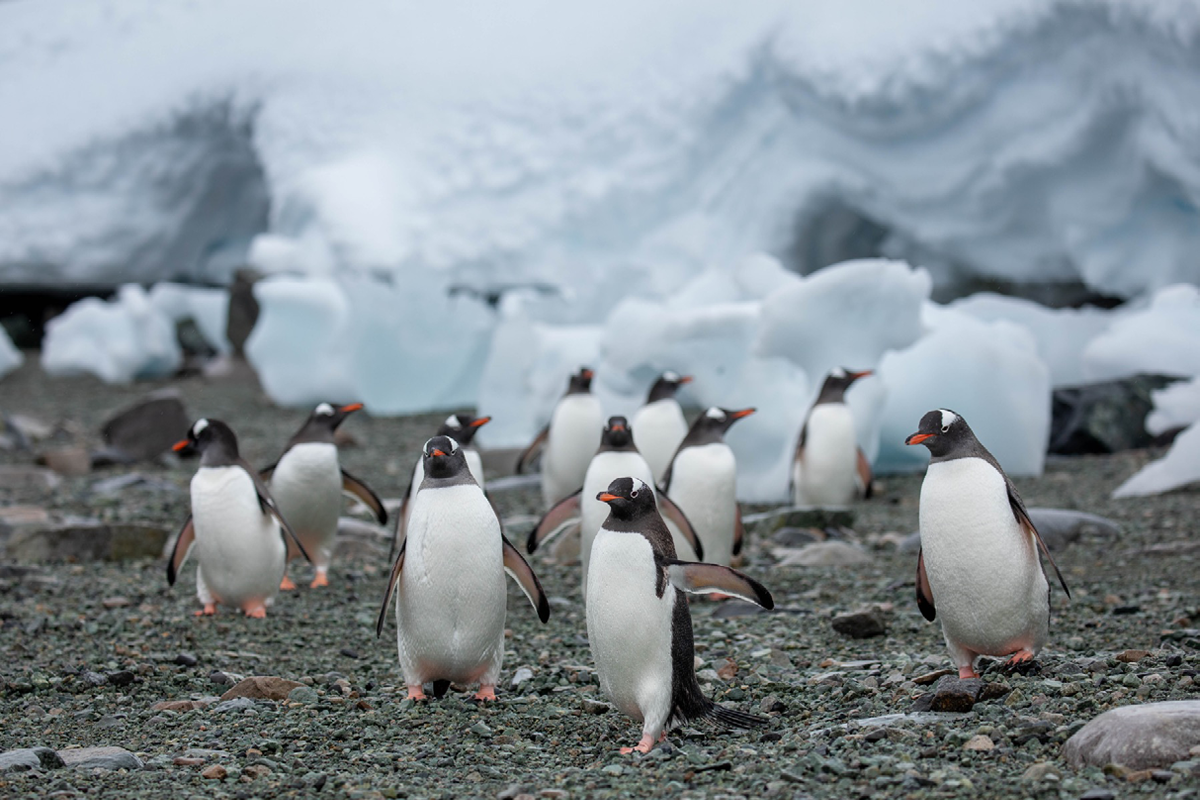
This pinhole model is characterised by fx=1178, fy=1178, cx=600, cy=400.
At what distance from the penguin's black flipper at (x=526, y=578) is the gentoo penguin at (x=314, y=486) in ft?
5.39

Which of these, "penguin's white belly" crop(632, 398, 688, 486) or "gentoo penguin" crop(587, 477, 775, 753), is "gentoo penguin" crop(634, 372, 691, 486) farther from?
"gentoo penguin" crop(587, 477, 775, 753)

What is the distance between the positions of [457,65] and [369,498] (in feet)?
28.8

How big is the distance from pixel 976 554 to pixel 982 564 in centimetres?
3

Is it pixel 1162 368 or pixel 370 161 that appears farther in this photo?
pixel 370 161

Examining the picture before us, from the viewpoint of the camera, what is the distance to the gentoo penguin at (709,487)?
4.39m

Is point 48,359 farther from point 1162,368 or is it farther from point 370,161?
point 1162,368

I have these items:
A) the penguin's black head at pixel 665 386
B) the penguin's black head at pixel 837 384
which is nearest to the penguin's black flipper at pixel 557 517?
the penguin's black head at pixel 665 386

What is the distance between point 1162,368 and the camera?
769 cm

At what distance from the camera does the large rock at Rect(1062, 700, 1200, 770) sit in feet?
6.68

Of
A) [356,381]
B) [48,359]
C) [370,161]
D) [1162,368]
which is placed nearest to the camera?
[1162,368]

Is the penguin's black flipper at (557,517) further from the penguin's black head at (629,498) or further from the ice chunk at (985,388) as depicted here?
the ice chunk at (985,388)

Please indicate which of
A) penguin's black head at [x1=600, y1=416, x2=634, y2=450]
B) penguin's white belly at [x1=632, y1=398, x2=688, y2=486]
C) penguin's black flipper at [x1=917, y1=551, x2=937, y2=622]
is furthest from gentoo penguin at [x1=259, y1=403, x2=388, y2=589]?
penguin's black flipper at [x1=917, y1=551, x2=937, y2=622]

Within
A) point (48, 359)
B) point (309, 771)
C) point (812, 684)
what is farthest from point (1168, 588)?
point (48, 359)

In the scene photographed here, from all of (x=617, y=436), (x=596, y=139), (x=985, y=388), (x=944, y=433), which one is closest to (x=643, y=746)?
(x=944, y=433)
